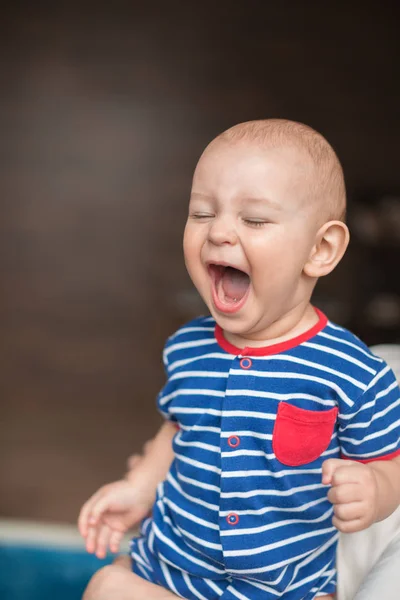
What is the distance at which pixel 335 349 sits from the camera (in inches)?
36.2

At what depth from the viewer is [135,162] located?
3695mm

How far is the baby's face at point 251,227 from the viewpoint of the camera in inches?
33.7

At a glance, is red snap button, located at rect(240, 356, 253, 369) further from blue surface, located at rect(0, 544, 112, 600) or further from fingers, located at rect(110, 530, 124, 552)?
blue surface, located at rect(0, 544, 112, 600)

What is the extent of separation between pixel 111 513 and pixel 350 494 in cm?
41

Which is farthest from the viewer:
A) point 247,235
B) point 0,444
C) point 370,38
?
point 370,38

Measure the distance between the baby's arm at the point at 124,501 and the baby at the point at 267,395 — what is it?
0.23ft

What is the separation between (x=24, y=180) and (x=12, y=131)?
254 millimetres

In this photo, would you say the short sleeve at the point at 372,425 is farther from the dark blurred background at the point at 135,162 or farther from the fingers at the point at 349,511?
the dark blurred background at the point at 135,162

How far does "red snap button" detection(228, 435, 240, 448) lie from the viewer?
2.94 ft

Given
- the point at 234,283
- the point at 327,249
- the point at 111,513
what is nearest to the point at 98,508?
the point at 111,513

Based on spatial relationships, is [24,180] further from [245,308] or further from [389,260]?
[245,308]

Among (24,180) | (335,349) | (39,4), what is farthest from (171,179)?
(335,349)

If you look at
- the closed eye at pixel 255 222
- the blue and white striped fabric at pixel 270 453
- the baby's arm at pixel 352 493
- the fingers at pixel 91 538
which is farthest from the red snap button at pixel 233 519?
the closed eye at pixel 255 222

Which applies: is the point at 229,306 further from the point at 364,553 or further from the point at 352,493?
the point at 364,553
